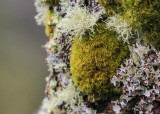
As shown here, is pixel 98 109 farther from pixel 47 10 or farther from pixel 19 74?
pixel 19 74

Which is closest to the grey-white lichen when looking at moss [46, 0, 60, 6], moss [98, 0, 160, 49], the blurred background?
moss [98, 0, 160, 49]

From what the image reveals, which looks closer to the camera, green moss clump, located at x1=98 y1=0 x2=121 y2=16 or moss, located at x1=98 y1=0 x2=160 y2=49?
moss, located at x1=98 y1=0 x2=160 y2=49

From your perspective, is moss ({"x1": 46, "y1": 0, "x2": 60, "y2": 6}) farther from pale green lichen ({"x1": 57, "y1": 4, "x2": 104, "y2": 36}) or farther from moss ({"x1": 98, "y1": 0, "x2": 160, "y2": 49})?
moss ({"x1": 98, "y1": 0, "x2": 160, "y2": 49})

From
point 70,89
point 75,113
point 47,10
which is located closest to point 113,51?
point 70,89

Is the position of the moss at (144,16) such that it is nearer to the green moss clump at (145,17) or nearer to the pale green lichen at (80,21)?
the green moss clump at (145,17)

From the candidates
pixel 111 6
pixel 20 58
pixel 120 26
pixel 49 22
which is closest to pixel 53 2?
pixel 49 22

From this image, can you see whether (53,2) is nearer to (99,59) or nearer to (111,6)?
(111,6)

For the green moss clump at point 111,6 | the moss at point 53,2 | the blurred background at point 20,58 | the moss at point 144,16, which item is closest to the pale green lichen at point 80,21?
the green moss clump at point 111,6

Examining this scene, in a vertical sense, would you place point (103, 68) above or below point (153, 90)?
above
